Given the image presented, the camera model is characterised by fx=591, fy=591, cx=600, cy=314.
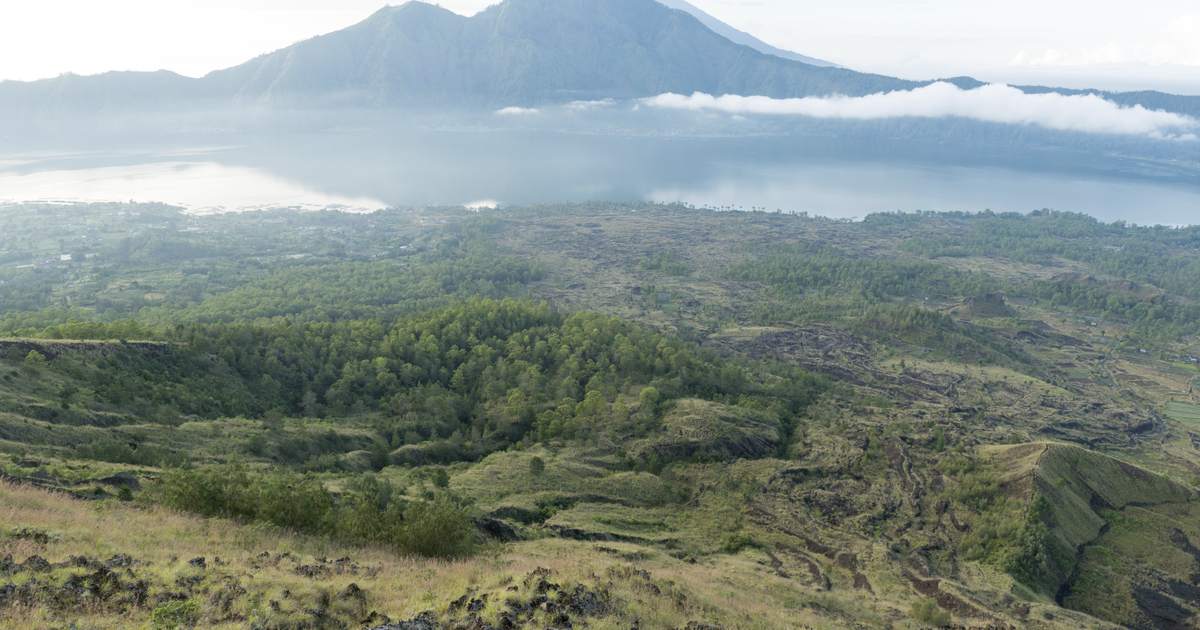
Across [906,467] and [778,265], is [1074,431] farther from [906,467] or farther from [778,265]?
[778,265]

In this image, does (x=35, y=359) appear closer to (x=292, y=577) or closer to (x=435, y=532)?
(x=435, y=532)

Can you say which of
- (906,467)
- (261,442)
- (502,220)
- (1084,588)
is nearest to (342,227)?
(502,220)

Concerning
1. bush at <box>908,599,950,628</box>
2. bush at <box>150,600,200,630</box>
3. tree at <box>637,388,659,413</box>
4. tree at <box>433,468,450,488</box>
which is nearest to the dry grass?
bush at <box>150,600,200,630</box>

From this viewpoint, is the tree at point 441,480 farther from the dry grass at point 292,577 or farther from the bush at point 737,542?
the bush at point 737,542

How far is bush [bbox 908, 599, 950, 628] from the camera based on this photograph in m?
30.2

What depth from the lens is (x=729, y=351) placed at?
89812 millimetres

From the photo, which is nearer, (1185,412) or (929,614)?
(929,614)

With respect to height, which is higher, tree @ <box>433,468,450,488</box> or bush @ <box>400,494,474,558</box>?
bush @ <box>400,494,474,558</box>

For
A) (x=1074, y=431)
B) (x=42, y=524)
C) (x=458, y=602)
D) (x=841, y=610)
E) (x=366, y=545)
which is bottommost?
(x=1074, y=431)

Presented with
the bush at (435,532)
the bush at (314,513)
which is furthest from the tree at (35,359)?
the bush at (435,532)

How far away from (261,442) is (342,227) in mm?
139341

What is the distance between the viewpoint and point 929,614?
30.4 m

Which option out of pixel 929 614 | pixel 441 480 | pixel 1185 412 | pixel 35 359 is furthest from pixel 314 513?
pixel 1185 412

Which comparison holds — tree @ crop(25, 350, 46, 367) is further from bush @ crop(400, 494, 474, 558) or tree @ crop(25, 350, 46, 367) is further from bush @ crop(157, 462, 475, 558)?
bush @ crop(400, 494, 474, 558)
